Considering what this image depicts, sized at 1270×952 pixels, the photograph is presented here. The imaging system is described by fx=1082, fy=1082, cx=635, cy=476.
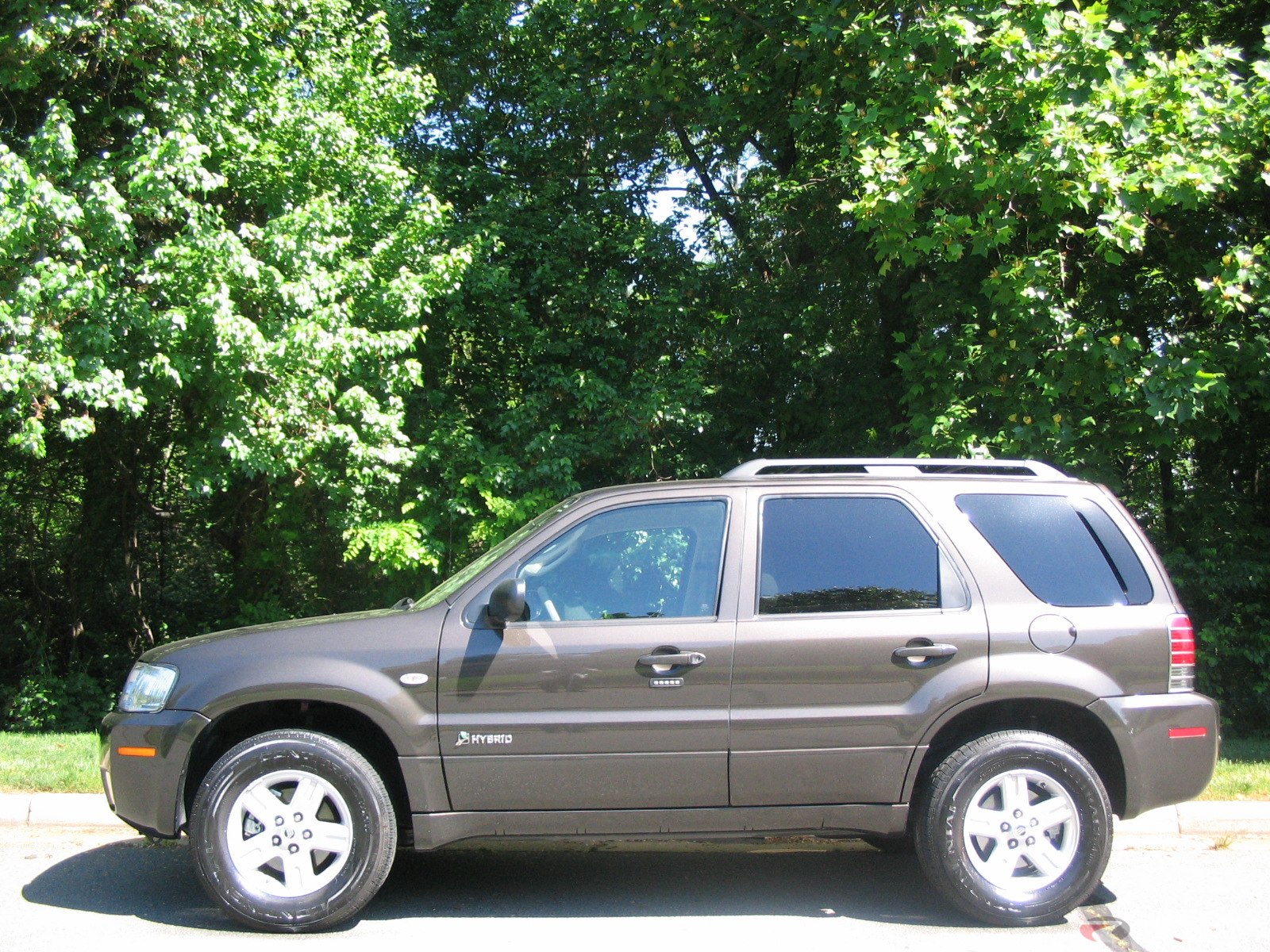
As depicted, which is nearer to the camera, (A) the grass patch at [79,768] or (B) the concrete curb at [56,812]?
(B) the concrete curb at [56,812]

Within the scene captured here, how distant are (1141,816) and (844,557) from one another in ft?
9.50

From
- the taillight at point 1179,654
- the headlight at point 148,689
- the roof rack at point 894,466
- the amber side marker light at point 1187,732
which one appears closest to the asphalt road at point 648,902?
the amber side marker light at point 1187,732

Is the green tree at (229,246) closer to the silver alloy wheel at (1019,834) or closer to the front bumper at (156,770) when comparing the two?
the front bumper at (156,770)

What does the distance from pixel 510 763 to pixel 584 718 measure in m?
0.36

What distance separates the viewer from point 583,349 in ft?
34.5

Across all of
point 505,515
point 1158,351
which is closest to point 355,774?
point 505,515

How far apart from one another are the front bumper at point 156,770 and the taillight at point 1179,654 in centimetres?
414

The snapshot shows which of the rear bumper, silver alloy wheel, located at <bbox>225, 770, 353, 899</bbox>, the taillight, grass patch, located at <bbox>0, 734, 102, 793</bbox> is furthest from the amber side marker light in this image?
grass patch, located at <bbox>0, 734, 102, 793</bbox>

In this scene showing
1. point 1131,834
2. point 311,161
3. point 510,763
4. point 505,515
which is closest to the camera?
point 510,763

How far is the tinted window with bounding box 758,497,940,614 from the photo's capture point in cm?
474

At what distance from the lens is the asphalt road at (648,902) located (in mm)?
4469

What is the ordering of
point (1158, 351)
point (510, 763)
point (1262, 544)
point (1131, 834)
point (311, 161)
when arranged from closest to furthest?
point (510, 763), point (1131, 834), point (1158, 351), point (311, 161), point (1262, 544)

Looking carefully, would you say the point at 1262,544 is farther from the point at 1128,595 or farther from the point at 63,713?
the point at 63,713

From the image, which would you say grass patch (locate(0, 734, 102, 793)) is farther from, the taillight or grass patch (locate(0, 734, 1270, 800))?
the taillight
